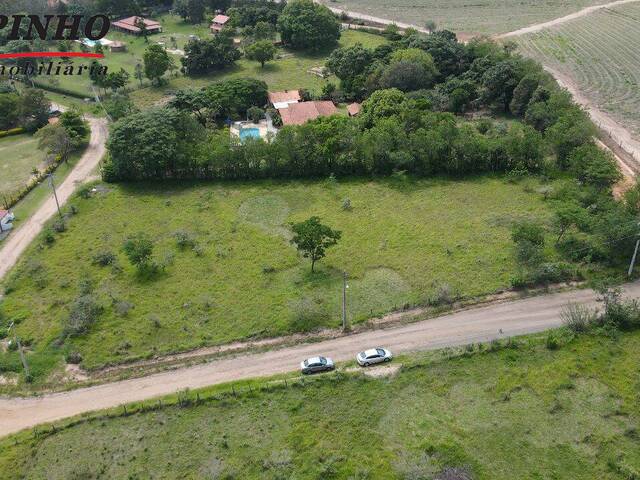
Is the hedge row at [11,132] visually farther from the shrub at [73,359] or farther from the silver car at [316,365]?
the silver car at [316,365]

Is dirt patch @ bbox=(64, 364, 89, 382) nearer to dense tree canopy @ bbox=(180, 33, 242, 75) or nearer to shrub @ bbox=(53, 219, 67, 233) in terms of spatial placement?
shrub @ bbox=(53, 219, 67, 233)

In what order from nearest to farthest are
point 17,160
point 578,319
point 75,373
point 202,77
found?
point 75,373 → point 578,319 → point 17,160 → point 202,77

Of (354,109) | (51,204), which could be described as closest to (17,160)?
(51,204)

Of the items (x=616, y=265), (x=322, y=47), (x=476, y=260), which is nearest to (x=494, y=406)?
(x=476, y=260)

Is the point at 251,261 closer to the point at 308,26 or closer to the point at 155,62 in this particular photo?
the point at 155,62

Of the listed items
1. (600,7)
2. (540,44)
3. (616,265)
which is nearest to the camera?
(616,265)

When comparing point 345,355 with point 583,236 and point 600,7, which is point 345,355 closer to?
point 583,236

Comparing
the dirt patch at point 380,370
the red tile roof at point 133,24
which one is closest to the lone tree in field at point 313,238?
the dirt patch at point 380,370
